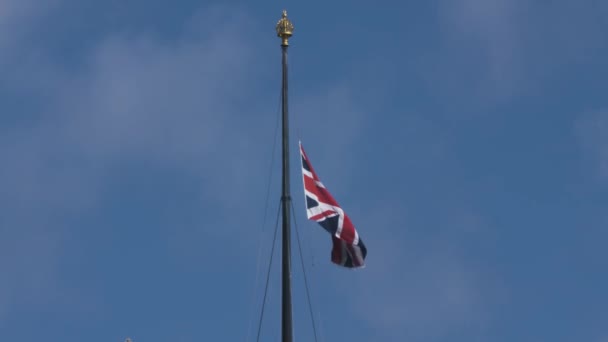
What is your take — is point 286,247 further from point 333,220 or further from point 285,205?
point 333,220

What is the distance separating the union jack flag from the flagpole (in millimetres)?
2160

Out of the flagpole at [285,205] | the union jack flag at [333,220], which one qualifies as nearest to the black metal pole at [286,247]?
the flagpole at [285,205]

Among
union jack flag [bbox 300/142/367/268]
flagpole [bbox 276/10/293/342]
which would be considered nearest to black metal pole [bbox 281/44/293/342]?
flagpole [bbox 276/10/293/342]

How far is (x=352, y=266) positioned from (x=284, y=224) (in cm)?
495

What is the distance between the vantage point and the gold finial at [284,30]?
60875mm

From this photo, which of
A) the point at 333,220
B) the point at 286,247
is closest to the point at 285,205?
the point at 286,247

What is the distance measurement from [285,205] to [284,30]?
749 cm

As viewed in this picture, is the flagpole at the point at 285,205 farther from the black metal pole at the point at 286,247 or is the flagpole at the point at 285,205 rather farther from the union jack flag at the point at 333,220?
the union jack flag at the point at 333,220

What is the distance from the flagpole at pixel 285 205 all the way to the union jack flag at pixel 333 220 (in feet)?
7.09

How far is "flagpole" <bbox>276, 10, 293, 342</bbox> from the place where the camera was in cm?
5538

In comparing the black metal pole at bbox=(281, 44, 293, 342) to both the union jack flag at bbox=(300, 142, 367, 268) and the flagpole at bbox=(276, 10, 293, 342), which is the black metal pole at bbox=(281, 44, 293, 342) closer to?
the flagpole at bbox=(276, 10, 293, 342)

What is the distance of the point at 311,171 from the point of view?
60969 millimetres

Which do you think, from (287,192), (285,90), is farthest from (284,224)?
(285,90)

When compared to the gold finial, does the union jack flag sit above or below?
below
